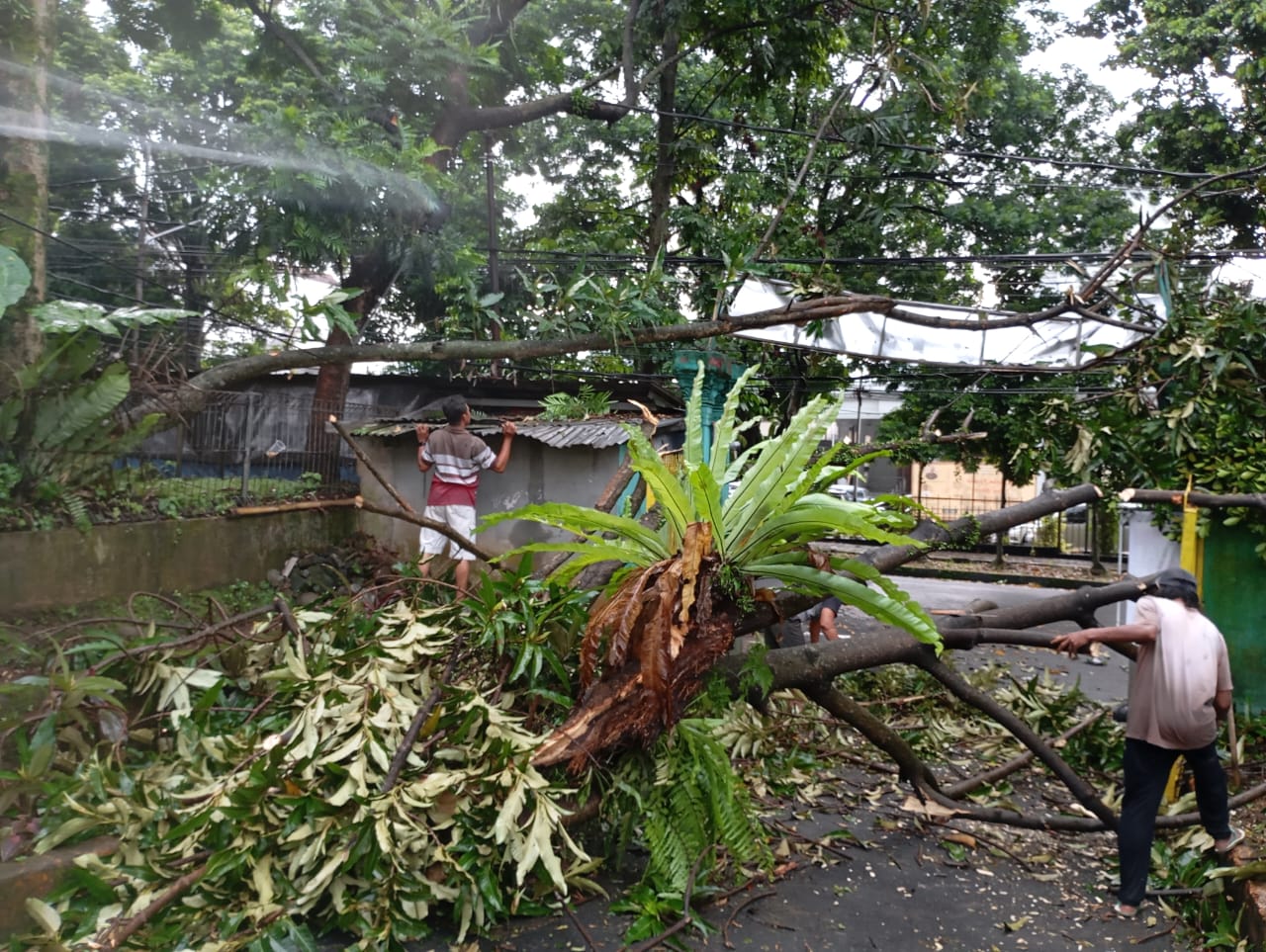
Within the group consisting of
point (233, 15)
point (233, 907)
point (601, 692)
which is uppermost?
point (233, 15)

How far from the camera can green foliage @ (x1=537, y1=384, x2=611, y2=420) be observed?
34.2 feet

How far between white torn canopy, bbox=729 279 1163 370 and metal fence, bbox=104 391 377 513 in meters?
5.04

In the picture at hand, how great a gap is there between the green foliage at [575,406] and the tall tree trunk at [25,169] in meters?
5.22

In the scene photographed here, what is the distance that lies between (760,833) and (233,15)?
11.0 meters

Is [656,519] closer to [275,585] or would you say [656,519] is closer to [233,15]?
[275,585]

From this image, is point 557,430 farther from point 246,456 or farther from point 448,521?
point 246,456

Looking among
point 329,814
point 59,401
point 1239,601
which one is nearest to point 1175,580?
point 1239,601

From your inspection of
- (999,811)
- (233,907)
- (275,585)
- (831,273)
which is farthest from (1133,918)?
(831,273)

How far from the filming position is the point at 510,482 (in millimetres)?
10461

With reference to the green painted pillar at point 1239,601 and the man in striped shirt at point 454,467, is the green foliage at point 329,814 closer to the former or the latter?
the man in striped shirt at point 454,467

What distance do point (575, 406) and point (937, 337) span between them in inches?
166

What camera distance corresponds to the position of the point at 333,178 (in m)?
8.50

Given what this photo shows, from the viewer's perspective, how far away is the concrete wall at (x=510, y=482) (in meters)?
9.98

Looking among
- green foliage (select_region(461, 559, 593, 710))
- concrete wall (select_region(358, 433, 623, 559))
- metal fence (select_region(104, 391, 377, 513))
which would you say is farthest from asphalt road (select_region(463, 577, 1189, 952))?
metal fence (select_region(104, 391, 377, 513))
